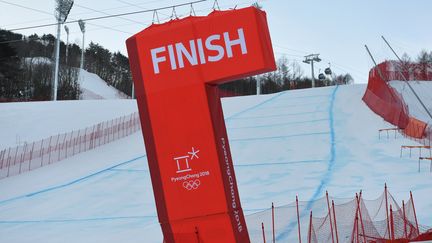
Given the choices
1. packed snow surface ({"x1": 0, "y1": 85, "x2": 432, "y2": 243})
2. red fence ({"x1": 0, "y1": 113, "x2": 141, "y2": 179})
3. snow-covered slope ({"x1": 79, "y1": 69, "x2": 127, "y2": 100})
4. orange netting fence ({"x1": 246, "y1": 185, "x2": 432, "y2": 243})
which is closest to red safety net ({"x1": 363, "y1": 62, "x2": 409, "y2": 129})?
packed snow surface ({"x1": 0, "y1": 85, "x2": 432, "y2": 243})

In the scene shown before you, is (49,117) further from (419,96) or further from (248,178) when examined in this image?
(419,96)

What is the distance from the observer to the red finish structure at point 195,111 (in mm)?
5133

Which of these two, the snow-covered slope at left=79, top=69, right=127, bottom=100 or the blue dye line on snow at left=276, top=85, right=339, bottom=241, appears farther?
the snow-covered slope at left=79, top=69, right=127, bottom=100

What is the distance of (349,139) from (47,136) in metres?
14.4

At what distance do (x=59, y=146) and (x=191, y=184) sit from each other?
16.9 m

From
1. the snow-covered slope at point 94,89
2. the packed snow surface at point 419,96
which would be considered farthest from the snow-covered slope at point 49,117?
the snow-covered slope at point 94,89

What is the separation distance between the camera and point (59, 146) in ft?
68.3

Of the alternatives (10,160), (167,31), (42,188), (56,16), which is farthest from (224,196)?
(56,16)

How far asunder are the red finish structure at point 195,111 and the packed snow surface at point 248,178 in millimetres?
3189

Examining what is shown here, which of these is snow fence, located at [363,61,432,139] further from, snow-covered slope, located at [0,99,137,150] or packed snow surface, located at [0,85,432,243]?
snow-covered slope, located at [0,99,137,150]

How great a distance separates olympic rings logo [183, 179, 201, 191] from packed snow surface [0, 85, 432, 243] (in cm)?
332

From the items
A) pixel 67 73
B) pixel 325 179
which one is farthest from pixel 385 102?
pixel 67 73

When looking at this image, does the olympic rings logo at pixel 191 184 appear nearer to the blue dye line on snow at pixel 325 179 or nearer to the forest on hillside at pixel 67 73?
the blue dye line on snow at pixel 325 179

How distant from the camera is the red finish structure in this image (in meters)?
5.13
